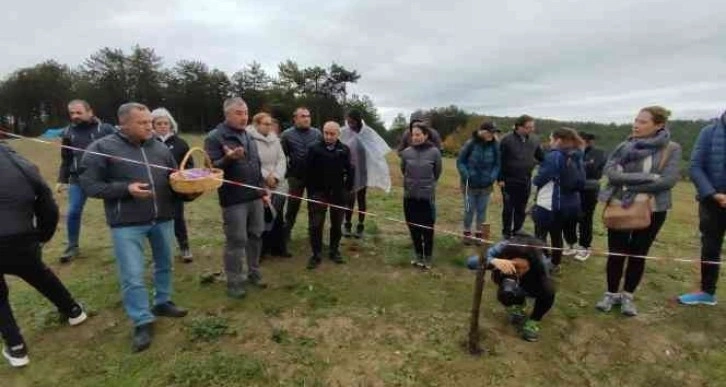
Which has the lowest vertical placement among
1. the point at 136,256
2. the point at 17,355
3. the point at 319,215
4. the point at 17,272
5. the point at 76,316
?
the point at 17,355

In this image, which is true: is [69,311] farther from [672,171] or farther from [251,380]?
[672,171]

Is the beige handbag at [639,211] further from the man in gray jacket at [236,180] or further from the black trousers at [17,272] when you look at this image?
the black trousers at [17,272]

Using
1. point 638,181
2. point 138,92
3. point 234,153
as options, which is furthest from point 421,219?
point 138,92

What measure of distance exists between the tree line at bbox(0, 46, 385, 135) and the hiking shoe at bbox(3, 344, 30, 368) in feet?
162

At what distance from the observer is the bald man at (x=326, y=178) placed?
559 centimetres

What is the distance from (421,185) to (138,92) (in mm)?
56596

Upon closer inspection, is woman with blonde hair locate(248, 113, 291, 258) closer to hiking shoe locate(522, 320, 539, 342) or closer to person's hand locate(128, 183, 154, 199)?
person's hand locate(128, 183, 154, 199)

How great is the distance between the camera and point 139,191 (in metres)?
3.76

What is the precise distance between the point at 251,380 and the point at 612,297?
386 centimetres

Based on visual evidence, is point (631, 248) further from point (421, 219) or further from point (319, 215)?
point (319, 215)

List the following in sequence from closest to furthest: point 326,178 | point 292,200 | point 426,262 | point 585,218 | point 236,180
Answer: point 236,180, point 326,178, point 426,262, point 292,200, point 585,218

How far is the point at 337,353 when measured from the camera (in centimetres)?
404

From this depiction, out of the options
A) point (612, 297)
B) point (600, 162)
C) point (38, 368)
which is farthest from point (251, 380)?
point (600, 162)

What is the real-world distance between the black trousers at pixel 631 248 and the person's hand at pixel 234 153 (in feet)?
12.9
